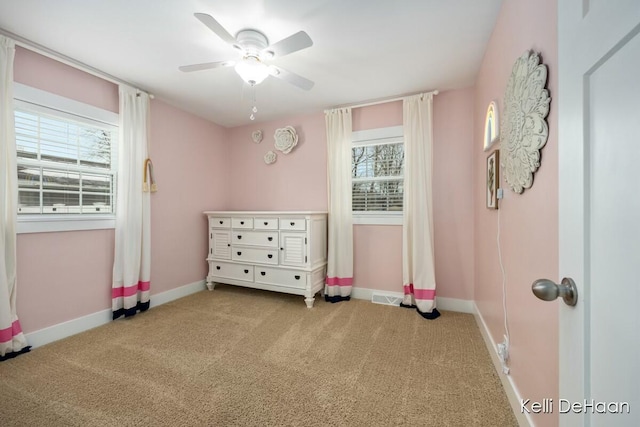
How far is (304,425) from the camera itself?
1333 mm

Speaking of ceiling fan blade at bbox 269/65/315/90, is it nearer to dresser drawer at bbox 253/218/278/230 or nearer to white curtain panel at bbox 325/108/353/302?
white curtain panel at bbox 325/108/353/302

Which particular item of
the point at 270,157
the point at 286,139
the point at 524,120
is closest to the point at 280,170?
the point at 270,157

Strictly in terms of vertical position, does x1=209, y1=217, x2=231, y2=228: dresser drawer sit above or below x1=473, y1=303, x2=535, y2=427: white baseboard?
above

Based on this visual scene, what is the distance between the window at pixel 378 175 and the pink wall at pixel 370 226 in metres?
0.12

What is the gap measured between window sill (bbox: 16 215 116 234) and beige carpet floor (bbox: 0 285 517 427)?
96cm

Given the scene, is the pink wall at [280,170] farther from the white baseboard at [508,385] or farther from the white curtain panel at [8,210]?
the white curtain panel at [8,210]

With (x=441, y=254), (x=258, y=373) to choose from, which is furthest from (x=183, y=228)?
(x=441, y=254)

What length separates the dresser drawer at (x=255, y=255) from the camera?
312 cm

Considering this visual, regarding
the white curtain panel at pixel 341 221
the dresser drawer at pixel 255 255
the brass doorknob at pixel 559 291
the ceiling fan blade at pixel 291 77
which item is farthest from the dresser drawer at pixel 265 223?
the brass doorknob at pixel 559 291

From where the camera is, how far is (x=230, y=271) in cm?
338

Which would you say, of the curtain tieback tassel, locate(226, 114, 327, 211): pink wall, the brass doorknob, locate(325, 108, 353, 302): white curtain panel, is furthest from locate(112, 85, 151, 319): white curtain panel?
the brass doorknob

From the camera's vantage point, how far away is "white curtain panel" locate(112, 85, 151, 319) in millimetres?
2568

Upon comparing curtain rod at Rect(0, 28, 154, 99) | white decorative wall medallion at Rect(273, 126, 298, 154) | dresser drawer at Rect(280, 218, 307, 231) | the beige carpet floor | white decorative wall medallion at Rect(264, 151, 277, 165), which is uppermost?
curtain rod at Rect(0, 28, 154, 99)

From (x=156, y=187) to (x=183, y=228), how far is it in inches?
25.8
